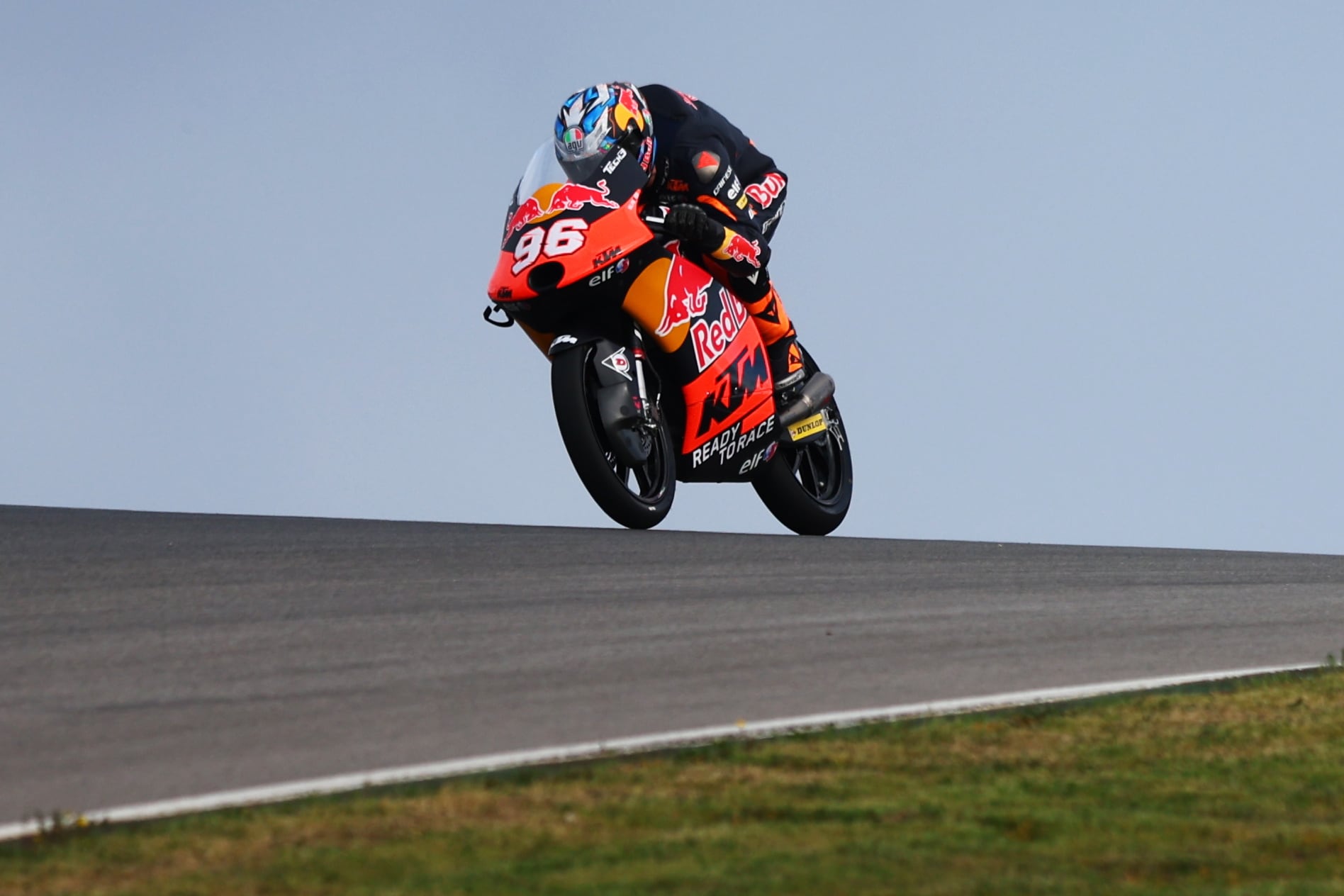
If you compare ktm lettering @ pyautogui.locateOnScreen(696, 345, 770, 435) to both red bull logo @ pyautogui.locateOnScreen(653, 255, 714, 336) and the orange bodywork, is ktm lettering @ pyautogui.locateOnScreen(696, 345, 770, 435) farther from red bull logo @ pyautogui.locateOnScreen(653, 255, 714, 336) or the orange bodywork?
the orange bodywork

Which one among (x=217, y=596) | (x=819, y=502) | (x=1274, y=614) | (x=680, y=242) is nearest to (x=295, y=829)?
(x=217, y=596)

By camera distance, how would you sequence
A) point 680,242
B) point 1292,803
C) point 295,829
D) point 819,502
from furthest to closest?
1. point 819,502
2. point 680,242
3. point 1292,803
4. point 295,829

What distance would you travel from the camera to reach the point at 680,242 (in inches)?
412

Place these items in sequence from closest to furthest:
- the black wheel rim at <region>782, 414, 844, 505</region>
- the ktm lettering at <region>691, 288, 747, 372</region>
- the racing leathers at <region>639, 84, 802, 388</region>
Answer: the ktm lettering at <region>691, 288, 747, 372</region>, the racing leathers at <region>639, 84, 802, 388</region>, the black wheel rim at <region>782, 414, 844, 505</region>

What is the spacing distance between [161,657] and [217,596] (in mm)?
1201

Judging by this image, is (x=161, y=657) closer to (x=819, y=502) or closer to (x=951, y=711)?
(x=951, y=711)

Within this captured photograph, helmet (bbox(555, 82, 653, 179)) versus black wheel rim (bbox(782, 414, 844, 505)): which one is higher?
helmet (bbox(555, 82, 653, 179))

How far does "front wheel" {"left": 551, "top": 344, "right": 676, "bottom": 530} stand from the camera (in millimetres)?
9344

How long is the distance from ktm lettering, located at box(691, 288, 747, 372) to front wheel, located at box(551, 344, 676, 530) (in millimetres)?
502

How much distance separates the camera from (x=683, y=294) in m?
10.1

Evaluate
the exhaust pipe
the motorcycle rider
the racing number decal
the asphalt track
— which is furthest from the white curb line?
the exhaust pipe

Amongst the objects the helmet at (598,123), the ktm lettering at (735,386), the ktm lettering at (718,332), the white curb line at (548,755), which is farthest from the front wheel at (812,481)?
the white curb line at (548,755)

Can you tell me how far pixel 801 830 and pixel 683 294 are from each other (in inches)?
251

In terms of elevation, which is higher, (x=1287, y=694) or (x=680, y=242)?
(x=680, y=242)
